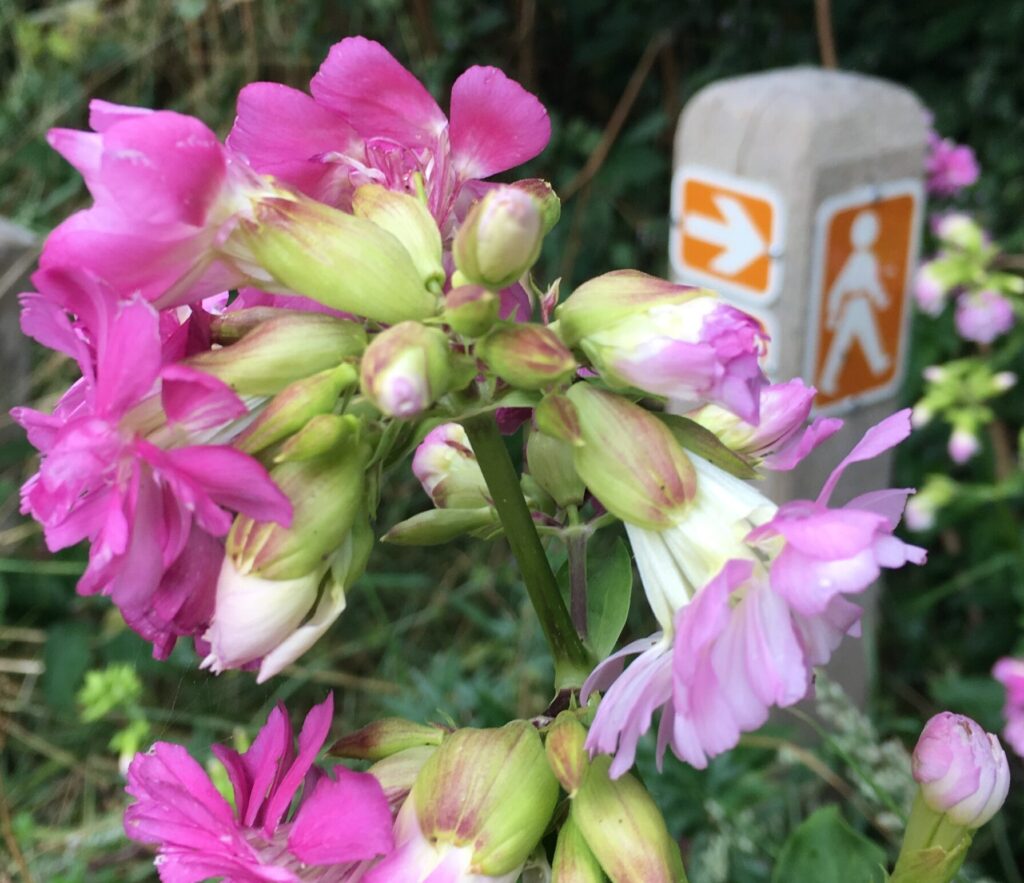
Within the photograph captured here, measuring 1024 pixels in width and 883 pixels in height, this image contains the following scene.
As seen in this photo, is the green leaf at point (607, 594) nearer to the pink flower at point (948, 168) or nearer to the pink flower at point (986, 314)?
the pink flower at point (986, 314)

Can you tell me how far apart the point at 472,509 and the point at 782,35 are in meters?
1.73

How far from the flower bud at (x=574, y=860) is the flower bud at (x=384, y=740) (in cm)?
6

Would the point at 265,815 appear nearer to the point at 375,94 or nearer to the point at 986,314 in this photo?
the point at 375,94

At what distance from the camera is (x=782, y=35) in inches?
77.3

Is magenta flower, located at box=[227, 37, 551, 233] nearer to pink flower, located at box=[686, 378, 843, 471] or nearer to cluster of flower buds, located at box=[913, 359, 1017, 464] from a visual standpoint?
pink flower, located at box=[686, 378, 843, 471]

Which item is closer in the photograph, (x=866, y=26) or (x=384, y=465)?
(x=384, y=465)

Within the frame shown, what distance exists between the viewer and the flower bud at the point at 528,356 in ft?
1.17

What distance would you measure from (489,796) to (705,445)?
140 millimetres

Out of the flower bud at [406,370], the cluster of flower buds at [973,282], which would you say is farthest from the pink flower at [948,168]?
the flower bud at [406,370]

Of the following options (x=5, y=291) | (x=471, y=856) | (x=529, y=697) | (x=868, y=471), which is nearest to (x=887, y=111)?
(x=868, y=471)

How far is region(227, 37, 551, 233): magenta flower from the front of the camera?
42 cm

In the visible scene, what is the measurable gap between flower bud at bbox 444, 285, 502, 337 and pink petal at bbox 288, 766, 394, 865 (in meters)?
0.15

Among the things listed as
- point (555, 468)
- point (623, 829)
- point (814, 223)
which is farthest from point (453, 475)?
point (814, 223)

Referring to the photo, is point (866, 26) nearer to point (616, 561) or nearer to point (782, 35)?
point (782, 35)
